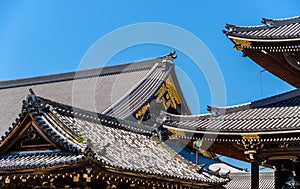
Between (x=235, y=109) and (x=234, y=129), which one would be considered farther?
(x=235, y=109)

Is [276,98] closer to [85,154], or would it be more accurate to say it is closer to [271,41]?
[271,41]

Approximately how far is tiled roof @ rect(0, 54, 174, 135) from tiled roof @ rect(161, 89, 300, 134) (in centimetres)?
864

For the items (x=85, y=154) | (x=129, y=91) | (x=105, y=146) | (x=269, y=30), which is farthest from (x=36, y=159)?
(x=129, y=91)

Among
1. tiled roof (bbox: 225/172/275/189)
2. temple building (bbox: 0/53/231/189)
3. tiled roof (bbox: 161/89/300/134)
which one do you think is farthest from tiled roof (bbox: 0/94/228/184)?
tiled roof (bbox: 225/172/275/189)

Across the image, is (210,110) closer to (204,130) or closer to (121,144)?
(204,130)

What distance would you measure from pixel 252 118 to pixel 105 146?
439cm

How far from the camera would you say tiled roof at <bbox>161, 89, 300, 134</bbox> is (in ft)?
44.5

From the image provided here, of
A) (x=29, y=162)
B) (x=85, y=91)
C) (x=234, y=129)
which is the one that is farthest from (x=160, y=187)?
(x=85, y=91)

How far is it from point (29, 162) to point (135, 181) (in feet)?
8.53

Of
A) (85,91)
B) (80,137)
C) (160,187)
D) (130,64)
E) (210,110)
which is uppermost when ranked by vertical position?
(130,64)

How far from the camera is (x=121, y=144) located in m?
14.9

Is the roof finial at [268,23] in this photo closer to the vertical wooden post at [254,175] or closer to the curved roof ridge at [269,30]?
the curved roof ridge at [269,30]

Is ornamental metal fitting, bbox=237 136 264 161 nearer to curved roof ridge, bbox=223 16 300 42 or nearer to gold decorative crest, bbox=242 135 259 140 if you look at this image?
gold decorative crest, bbox=242 135 259 140

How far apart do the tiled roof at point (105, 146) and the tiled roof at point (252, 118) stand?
4.53ft
